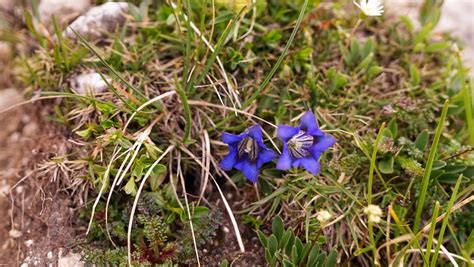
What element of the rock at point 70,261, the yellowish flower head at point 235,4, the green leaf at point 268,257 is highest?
→ the yellowish flower head at point 235,4

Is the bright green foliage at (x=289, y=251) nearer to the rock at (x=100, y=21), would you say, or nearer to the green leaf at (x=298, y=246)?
the green leaf at (x=298, y=246)

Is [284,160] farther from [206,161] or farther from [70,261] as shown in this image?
[70,261]

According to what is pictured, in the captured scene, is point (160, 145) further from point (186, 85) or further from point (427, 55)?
point (427, 55)

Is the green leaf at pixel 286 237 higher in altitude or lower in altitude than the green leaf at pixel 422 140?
lower

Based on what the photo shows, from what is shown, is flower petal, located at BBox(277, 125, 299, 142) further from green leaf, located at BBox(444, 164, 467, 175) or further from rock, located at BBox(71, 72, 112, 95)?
rock, located at BBox(71, 72, 112, 95)

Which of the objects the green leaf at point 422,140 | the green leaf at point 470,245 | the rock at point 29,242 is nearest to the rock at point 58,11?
the rock at point 29,242

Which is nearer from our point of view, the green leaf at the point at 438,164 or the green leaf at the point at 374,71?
the green leaf at the point at 438,164

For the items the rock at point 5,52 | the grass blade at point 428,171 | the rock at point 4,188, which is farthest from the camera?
the rock at point 5,52
